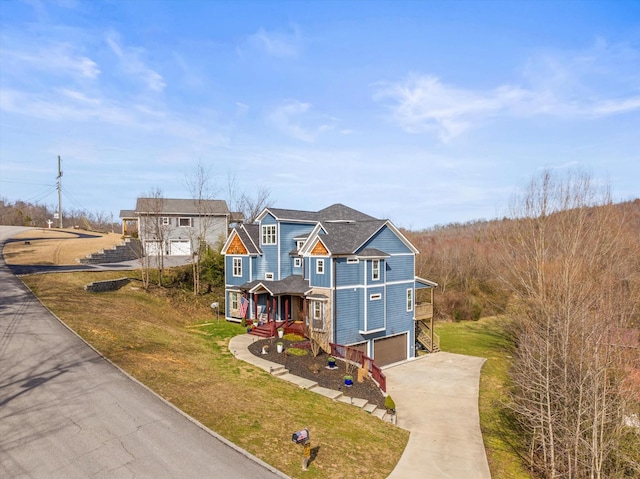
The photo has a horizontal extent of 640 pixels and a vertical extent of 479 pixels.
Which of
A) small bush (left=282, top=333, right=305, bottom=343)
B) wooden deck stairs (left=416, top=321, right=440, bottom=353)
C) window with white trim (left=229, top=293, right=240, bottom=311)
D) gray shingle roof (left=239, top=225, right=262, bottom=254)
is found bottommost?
wooden deck stairs (left=416, top=321, right=440, bottom=353)

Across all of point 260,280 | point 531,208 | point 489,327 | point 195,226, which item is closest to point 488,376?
point 531,208

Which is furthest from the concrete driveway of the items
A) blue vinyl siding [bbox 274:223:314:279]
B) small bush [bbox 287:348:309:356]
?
blue vinyl siding [bbox 274:223:314:279]

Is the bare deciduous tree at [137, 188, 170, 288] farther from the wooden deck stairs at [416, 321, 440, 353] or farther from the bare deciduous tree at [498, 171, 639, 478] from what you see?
the bare deciduous tree at [498, 171, 639, 478]

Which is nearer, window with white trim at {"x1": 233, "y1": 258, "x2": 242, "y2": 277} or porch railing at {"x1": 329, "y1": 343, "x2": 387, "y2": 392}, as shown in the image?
porch railing at {"x1": 329, "y1": 343, "x2": 387, "y2": 392}

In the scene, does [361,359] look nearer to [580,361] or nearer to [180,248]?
[580,361]

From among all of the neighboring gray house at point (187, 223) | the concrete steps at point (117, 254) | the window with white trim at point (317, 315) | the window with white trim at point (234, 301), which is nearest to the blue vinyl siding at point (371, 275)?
the window with white trim at point (317, 315)

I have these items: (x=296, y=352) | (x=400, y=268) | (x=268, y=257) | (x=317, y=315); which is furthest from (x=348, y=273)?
(x=268, y=257)

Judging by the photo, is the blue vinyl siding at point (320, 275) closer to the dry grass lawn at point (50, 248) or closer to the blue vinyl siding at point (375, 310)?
the blue vinyl siding at point (375, 310)

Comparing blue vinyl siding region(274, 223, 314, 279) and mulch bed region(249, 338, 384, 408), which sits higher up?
blue vinyl siding region(274, 223, 314, 279)

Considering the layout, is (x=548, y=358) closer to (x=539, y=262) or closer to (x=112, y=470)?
(x=539, y=262)
